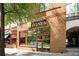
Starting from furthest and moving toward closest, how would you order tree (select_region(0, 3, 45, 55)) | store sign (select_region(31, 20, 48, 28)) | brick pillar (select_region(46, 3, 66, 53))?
brick pillar (select_region(46, 3, 66, 53)) < store sign (select_region(31, 20, 48, 28)) < tree (select_region(0, 3, 45, 55))

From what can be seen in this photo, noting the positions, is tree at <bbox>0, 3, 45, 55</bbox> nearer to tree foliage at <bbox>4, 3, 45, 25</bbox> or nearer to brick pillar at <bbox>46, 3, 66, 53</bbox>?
tree foliage at <bbox>4, 3, 45, 25</bbox>

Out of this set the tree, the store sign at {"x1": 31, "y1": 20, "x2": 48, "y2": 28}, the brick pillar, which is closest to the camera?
the tree

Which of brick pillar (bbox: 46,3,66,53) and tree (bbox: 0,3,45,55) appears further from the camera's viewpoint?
brick pillar (bbox: 46,3,66,53)

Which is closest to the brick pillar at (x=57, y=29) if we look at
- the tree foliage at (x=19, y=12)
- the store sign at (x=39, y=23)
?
the store sign at (x=39, y=23)

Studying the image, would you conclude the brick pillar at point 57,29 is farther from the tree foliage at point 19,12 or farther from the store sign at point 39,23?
the tree foliage at point 19,12

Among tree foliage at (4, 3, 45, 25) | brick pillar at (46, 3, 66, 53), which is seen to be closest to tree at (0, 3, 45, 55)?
tree foliage at (4, 3, 45, 25)

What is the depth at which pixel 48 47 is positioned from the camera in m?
8.48

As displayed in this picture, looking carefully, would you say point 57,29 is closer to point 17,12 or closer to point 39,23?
point 39,23

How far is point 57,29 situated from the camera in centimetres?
866

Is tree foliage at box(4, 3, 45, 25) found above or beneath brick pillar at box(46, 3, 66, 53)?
above

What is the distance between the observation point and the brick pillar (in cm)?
853

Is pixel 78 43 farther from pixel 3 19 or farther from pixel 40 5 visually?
pixel 3 19

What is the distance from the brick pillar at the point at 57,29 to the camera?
853 cm

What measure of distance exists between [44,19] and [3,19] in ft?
4.15
